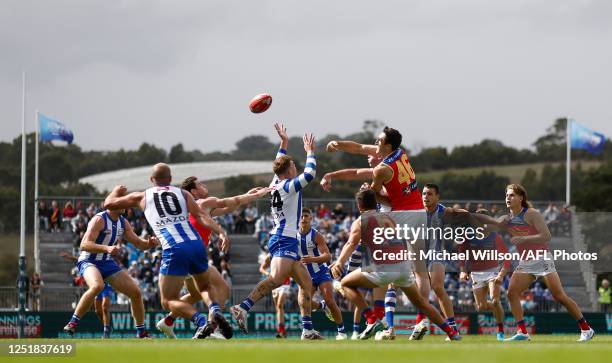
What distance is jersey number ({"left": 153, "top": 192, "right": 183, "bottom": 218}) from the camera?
16.1 m

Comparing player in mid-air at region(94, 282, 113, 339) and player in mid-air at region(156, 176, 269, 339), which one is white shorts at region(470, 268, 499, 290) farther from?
player in mid-air at region(94, 282, 113, 339)

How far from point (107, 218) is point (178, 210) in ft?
14.5

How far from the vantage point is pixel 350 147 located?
1900 cm

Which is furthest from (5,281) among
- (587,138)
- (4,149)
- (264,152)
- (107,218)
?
(107,218)

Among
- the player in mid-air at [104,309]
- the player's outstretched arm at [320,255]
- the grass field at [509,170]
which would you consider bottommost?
the player in mid-air at [104,309]

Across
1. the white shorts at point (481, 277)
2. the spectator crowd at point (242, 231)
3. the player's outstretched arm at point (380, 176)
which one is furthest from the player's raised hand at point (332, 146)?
the spectator crowd at point (242, 231)

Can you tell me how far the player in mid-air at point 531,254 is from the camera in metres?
18.0

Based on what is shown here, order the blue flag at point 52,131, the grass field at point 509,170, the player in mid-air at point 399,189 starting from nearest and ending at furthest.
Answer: the player in mid-air at point 399,189 < the blue flag at point 52,131 < the grass field at point 509,170

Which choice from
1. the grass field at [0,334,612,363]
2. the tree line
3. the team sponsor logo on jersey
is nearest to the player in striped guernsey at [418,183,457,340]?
the team sponsor logo on jersey

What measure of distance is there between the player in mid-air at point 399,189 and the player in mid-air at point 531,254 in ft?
4.92

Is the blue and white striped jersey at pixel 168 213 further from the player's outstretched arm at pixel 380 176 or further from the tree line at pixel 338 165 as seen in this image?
the tree line at pixel 338 165

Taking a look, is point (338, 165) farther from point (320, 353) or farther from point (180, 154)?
point (320, 353)

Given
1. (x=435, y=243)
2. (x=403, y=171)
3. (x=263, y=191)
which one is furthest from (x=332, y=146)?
(x=435, y=243)

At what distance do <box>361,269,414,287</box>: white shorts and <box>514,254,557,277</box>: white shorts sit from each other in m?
2.28
